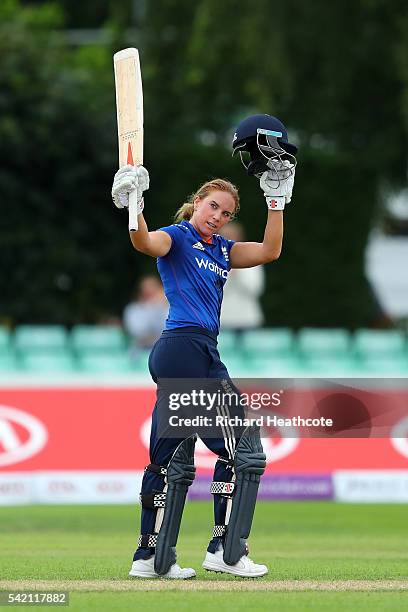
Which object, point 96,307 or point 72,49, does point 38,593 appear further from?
point 72,49

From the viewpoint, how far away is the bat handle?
19.7 ft

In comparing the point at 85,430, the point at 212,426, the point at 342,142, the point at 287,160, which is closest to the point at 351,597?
the point at 212,426

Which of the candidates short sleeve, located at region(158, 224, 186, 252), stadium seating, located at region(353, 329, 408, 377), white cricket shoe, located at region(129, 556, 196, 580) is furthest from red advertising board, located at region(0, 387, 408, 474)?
short sleeve, located at region(158, 224, 186, 252)

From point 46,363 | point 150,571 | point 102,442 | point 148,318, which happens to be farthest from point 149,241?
point 46,363

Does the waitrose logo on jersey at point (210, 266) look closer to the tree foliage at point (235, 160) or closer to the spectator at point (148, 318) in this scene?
the spectator at point (148, 318)

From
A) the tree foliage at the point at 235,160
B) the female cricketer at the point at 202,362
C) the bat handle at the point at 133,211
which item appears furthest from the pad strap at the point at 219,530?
the tree foliage at the point at 235,160

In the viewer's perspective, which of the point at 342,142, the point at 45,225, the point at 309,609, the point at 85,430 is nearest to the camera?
the point at 309,609

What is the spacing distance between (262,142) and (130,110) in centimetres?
59

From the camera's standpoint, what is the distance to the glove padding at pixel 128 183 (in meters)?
Answer: 6.10

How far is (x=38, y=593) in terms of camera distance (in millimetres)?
5844

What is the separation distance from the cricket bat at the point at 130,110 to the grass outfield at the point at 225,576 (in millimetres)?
1526

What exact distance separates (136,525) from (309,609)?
16.2ft

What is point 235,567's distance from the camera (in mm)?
6414

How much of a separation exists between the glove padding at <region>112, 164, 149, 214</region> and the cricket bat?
3 cm
